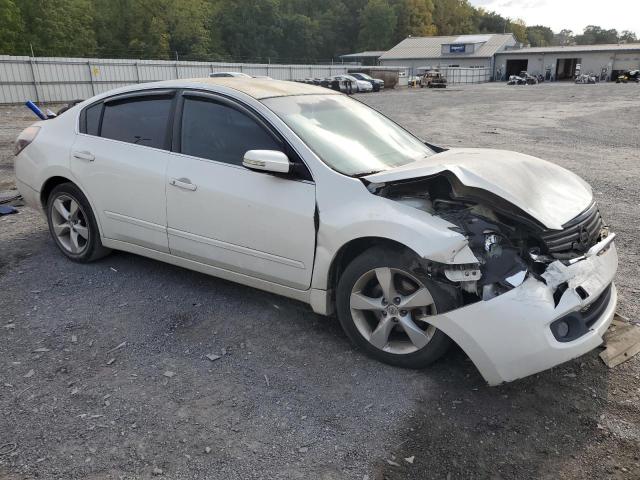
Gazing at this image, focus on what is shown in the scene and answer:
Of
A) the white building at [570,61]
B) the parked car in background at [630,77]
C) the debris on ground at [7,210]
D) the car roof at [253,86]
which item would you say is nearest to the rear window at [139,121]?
the car roof at [253,86]

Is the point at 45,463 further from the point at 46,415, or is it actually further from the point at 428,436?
the point at 428,436

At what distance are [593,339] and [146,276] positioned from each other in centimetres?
346

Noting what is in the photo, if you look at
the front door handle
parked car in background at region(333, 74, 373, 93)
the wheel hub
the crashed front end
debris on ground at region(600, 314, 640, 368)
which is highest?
the front door handle

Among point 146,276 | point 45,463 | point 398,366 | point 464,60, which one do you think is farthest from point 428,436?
point 464,60

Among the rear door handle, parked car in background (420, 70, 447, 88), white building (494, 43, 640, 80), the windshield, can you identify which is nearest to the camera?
the windshield

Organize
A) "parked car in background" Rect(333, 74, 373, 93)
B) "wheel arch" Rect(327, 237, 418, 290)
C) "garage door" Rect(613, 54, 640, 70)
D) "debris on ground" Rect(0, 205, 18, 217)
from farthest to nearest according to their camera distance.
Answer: "garage door" Rect(613, 54, 640, 70)
"parked car in background" Rect(333, 74, 373, 93)
"debris on ground" Rect(0, 205, 18, 217)
"wheel arch" Rect(327, 237, 418, 290)

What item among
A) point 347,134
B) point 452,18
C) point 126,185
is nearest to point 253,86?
point 347,134

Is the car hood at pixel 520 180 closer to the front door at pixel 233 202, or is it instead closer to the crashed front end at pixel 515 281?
the crashed front end at pixel 515 281

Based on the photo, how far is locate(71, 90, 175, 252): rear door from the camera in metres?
4.05

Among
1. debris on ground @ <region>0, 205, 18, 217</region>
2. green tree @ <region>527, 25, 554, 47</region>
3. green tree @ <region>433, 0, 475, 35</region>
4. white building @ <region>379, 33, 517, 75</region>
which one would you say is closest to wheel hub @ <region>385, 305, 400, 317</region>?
debris on ground @ <region>0, 205, 18, 217</region>

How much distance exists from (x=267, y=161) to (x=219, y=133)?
2.35 feet

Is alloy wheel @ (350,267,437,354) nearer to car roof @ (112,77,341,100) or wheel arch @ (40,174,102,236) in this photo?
car roof @ (112,77,341,100)

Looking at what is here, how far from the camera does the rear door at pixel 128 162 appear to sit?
159 inches

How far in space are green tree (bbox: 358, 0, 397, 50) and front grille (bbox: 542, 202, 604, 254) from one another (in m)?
107
